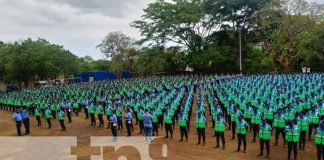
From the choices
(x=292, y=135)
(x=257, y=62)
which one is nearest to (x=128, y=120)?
(x=292, y=135)

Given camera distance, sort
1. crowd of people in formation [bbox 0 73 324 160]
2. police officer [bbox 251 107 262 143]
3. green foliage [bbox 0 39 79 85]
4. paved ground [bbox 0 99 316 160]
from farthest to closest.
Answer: green foliage [bbox 0 39 79 85] → police officer [bbox 251 107 262 143] → crowd of people in formation [bbox 0 73 324 160] → paved ground [bbox 0 99 316 160]

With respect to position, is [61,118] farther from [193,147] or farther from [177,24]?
[177,24]

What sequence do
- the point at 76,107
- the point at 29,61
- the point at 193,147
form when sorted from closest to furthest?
the point at 193,147, the point at 76,107, the point at 29,61

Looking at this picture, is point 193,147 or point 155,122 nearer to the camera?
point 193,147

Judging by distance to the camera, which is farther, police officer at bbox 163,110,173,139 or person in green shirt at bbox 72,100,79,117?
person in green shirt at bbox 72,100,79,117

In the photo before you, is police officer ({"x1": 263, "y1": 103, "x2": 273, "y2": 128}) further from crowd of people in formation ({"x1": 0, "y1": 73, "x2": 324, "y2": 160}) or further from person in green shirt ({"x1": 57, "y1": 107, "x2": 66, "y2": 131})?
person in green shirt ({"x1": 57, "y1": 107, "x2": 66, "y2": 131})

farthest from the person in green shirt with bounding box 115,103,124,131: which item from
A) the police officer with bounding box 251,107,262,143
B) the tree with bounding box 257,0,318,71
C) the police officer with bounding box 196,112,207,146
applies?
the tree with bounding box 257,0,318,71

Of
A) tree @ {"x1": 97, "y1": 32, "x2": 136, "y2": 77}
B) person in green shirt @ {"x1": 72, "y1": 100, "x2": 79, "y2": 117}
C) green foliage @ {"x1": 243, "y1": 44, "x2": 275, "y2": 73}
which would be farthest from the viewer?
tree @ {"x1": 97, "y1": 32, "x2": 136, "y2": 77}

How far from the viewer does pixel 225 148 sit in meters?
15.0

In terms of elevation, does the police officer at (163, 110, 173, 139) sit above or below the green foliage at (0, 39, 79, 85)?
below

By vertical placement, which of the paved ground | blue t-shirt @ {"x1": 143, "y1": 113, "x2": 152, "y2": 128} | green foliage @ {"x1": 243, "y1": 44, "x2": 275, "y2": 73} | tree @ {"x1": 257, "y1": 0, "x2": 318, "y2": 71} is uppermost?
tree @ {"x1": 257, "y1": 0, "x2": 318, "y2": 71}

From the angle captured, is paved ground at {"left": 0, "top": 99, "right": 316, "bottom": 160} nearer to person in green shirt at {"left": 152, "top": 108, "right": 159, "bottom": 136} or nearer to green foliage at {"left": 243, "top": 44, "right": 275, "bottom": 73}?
person in green shirt at {"left": 152, "top": 108, "right": 159, "bottom": 136}

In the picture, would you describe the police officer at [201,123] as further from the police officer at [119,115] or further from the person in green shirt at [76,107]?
the person in green shirt at [76,107]

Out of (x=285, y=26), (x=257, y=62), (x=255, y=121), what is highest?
(x=285, y=26)
